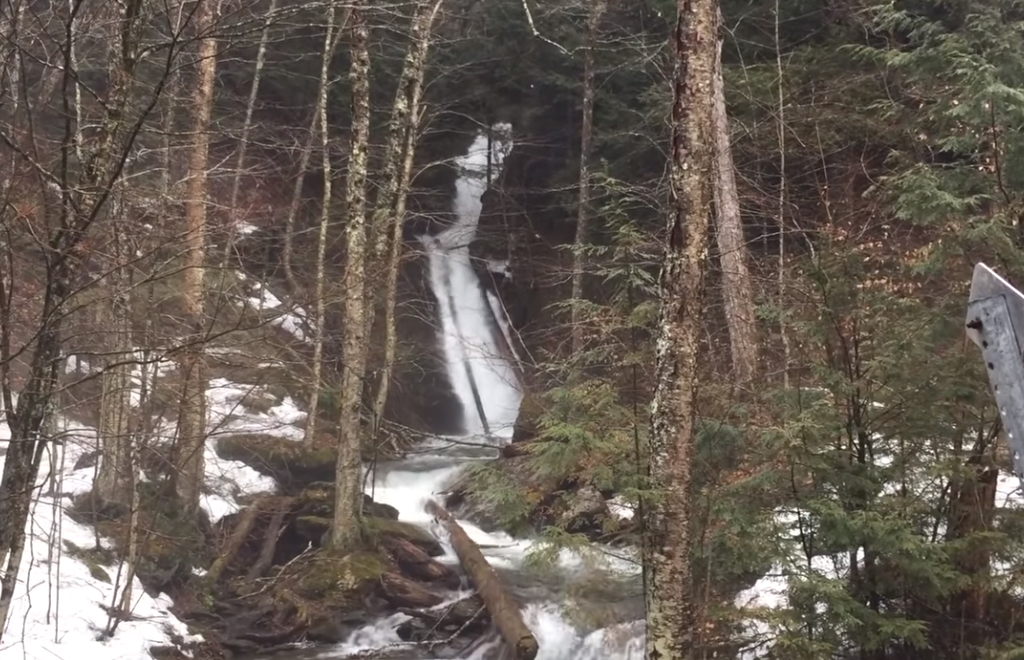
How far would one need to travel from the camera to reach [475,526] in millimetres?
13156

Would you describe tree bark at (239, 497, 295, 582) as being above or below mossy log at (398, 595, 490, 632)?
above

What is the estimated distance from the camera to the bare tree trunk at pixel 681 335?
539cm

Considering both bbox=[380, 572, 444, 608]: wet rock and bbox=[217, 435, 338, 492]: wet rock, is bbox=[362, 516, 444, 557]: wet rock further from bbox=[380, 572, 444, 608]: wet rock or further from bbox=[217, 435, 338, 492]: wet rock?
bbox=[217, 435, 338, 492]: wet rock

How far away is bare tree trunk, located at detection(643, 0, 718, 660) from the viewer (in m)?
5.39

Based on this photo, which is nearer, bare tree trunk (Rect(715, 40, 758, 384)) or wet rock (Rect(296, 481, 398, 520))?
bare tree trunk (Rect(715, 40, 758, 384))

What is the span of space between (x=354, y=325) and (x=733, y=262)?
189 inches

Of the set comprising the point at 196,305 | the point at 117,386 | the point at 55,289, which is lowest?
the point at 117,386

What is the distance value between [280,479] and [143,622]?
5156mm

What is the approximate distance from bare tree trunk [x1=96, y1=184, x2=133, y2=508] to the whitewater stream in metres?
2.85

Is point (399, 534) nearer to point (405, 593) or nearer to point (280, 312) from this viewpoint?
point (405, 593)

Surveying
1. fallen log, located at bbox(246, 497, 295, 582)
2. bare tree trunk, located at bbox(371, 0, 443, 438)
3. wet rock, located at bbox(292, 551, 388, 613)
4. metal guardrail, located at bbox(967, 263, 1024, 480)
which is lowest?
wet rock, located at bbox(292, 551, 388, 613)

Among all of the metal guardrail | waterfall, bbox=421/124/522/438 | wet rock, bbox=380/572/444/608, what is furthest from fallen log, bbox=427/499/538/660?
the metal guardrail

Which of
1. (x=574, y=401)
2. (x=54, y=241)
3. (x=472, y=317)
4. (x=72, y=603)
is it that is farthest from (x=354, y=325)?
(x=472, y=317)

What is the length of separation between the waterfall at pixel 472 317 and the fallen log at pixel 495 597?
6174mm
